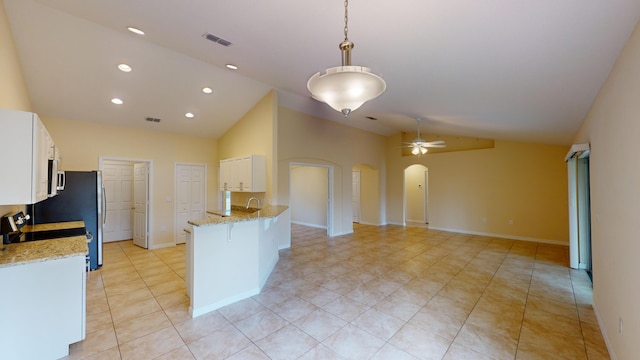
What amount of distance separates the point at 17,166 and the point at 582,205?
7411 millimetres

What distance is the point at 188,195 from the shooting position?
6.54 meters

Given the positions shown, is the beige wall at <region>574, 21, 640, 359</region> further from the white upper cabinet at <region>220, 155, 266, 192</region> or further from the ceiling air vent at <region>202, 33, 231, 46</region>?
the white upper cabinet at <region>220, 155, 266, 192</region>

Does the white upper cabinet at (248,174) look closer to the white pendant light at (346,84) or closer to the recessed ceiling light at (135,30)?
the recessed ceiling light at (135,30)

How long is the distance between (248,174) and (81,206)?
113 inches

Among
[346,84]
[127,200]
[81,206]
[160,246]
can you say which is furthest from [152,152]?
[346,84]

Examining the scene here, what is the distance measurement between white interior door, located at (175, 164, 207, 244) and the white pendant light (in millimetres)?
5803

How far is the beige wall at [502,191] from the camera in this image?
6316 mm

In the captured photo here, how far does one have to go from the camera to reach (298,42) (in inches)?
108

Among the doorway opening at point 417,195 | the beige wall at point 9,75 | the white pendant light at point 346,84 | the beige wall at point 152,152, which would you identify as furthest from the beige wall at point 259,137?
the doorway opening at point 417,195

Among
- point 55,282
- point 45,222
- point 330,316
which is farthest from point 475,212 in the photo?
point 45,222

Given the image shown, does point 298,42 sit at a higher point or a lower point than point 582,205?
higher

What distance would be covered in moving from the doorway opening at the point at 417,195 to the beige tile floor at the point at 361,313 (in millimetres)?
4670

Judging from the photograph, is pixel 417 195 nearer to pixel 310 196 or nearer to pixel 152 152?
pixel 310 196

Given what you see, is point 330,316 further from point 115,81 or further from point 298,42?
point 115,81
